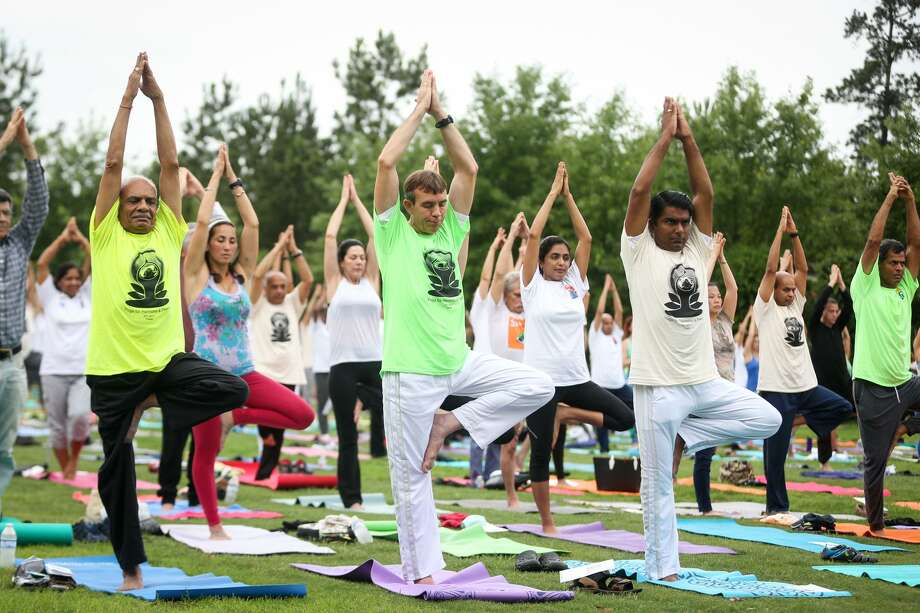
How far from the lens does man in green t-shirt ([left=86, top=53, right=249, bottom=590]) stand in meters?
7.15

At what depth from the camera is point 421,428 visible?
278 inches

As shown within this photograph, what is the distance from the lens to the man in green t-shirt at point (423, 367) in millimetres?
7020

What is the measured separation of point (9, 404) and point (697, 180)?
6.36 meters

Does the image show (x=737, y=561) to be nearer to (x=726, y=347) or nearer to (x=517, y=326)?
(x=726, y=347)

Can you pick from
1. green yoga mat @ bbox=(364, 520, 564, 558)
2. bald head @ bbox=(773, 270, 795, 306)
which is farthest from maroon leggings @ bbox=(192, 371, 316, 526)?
bald head @ bbox=(773, 270, 795, 306)

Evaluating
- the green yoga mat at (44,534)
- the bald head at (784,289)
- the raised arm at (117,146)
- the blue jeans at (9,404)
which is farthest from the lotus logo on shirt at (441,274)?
the bald head at (784,289)

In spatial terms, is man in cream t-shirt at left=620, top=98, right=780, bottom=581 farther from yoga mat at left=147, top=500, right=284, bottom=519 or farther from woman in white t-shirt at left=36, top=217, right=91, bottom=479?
woman in white t-shirt at left=36, top=217, right=91, bottom=479

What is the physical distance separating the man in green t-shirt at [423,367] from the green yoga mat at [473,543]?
1554mm

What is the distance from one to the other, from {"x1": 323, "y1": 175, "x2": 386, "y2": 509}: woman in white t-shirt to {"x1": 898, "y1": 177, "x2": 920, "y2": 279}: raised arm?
A: 5333 mm

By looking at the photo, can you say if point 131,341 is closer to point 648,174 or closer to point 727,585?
point 648,174

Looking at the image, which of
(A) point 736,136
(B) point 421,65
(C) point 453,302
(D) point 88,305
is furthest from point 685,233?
(B) point 421,65

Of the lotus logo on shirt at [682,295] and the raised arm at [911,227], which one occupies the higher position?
the raised arm at [911,227]

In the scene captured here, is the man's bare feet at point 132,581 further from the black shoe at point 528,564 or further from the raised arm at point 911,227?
the raised arm at point 911,227

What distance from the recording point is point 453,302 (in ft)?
23.5
